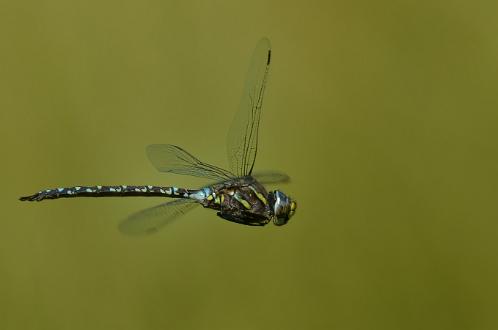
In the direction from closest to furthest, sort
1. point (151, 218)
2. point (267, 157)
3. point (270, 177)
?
point (151, 218) < point (270, 177) < point (267, 157)

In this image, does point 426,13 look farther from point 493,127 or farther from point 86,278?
point 86,278

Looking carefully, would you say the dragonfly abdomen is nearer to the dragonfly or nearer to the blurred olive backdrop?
the dragonfly

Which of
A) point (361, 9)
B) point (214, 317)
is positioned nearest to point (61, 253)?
point (214, 317)

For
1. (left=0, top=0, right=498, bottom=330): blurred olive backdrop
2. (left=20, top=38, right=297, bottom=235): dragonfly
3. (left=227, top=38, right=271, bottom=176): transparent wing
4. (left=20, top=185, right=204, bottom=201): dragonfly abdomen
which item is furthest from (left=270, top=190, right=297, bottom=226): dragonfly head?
(left=0, top=0, right=498, bottom=330): blurred olive backdrop

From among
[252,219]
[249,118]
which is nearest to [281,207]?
[252,219]

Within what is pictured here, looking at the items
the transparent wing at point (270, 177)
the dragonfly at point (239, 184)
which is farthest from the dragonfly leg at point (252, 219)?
the transparent wing at point (270, 177)

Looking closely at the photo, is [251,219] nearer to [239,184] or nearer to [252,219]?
[252,219]
